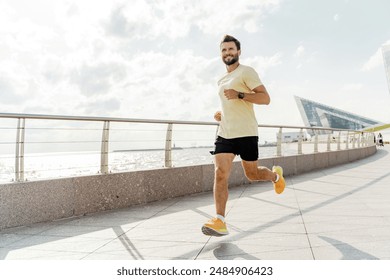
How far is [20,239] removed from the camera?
13.6 ft

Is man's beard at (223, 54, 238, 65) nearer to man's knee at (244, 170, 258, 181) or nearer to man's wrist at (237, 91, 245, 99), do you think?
man's wrist at (237, 91, 245, 99)

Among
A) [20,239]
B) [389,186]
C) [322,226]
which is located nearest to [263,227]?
[322,226]

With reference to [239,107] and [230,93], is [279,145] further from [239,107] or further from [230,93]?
[230,93]

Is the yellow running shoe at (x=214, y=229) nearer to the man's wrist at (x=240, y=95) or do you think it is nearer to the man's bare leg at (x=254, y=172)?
the man's bare leg at (x=254, y=172)

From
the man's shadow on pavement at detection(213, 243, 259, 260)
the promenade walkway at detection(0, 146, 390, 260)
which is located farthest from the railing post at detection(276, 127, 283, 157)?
the man's shadow on pavement at detection(213, 243, 259, 260)

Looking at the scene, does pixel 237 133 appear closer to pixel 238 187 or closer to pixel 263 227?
pixel 263 227

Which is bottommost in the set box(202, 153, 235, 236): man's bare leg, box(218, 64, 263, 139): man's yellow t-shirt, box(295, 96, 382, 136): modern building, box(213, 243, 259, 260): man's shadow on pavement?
box(213, 243, 259, 260): man's shadow on pavement

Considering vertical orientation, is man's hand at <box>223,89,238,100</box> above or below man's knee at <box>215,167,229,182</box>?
above

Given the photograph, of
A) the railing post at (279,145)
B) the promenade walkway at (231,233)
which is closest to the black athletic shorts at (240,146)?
the promenade walkway at (231,233)

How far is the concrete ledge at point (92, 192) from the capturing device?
4824mm

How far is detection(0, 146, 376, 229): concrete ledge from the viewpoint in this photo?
4.82m

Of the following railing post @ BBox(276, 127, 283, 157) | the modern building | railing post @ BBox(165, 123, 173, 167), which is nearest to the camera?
railing post @ BBox(165, 123, 173, 167)

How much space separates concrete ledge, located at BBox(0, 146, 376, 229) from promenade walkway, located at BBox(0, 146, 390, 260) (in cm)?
21

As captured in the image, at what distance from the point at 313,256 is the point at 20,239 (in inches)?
119
